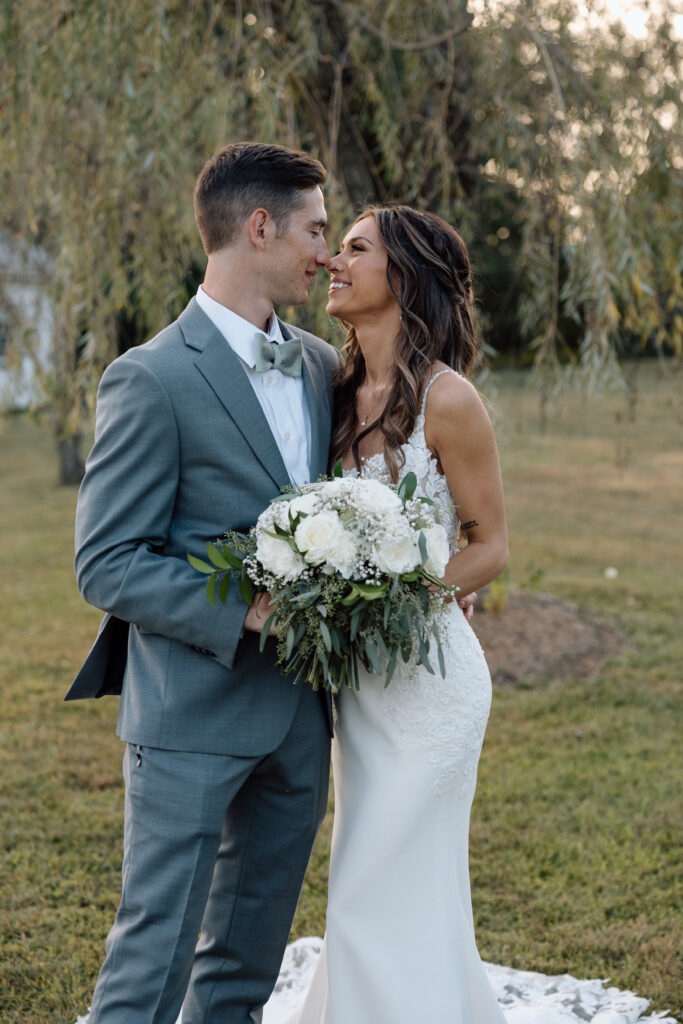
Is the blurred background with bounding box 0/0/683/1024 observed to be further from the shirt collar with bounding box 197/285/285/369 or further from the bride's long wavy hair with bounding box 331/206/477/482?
the shirt collar with bounding box 197/285/285/369

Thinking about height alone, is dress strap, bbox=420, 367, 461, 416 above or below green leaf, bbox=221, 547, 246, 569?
above

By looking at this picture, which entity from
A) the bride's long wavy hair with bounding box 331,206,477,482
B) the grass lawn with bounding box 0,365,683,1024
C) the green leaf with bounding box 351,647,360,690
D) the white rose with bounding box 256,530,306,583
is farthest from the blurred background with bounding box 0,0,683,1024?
the white rose with bounding box 256,530,306,583

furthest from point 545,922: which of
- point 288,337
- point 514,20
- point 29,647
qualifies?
point 29,647

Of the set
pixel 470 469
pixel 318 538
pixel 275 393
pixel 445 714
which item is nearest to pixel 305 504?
pixel 318 538

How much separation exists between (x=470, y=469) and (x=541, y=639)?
13.0ft

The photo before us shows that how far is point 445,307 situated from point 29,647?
4826mm

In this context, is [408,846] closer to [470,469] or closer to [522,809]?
[470,469]

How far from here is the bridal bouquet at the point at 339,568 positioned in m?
1.96

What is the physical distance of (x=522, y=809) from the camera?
4184 millimetres

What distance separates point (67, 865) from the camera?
3.70 m

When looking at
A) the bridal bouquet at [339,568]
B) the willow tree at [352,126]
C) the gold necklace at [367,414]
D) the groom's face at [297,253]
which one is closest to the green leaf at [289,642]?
the bridal bouquet at [339,568]

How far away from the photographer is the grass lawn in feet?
10.3

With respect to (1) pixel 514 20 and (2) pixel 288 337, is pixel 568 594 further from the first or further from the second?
(2) pixel 288 337

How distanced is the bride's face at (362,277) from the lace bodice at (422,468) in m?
0.27
